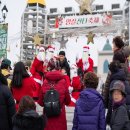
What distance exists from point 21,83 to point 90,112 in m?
1.28

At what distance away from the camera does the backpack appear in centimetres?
484

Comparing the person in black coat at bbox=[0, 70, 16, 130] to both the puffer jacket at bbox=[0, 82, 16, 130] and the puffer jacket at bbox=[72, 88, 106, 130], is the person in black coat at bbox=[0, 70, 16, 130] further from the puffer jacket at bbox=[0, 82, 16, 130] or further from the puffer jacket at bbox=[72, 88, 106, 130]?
the puffer jacket at bbox=[72, 88, 106, 130]

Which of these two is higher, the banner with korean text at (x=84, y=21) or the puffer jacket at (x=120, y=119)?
the banner with korean text at (x=84, y=21)

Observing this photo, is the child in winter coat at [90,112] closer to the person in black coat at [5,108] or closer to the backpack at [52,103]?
the backpack at [52,103]

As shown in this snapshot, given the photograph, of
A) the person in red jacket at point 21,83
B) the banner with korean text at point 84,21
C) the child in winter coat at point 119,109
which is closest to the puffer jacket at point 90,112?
the child in winter coat at point 119,109

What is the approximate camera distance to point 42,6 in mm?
76250

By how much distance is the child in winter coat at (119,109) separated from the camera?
4.28 m

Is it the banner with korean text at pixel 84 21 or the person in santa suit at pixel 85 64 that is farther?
the banner with korean text at pixel 84 21

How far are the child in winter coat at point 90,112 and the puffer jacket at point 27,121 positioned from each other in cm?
54

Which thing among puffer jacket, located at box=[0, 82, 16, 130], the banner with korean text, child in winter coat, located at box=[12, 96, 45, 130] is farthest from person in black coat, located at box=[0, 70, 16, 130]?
the banner with korean text

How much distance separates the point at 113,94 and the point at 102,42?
43.3 meters

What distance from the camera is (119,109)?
4363 millimetres

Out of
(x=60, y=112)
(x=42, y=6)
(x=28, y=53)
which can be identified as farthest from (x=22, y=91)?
(x=42, y=6)

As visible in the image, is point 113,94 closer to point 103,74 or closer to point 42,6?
point 103,74
